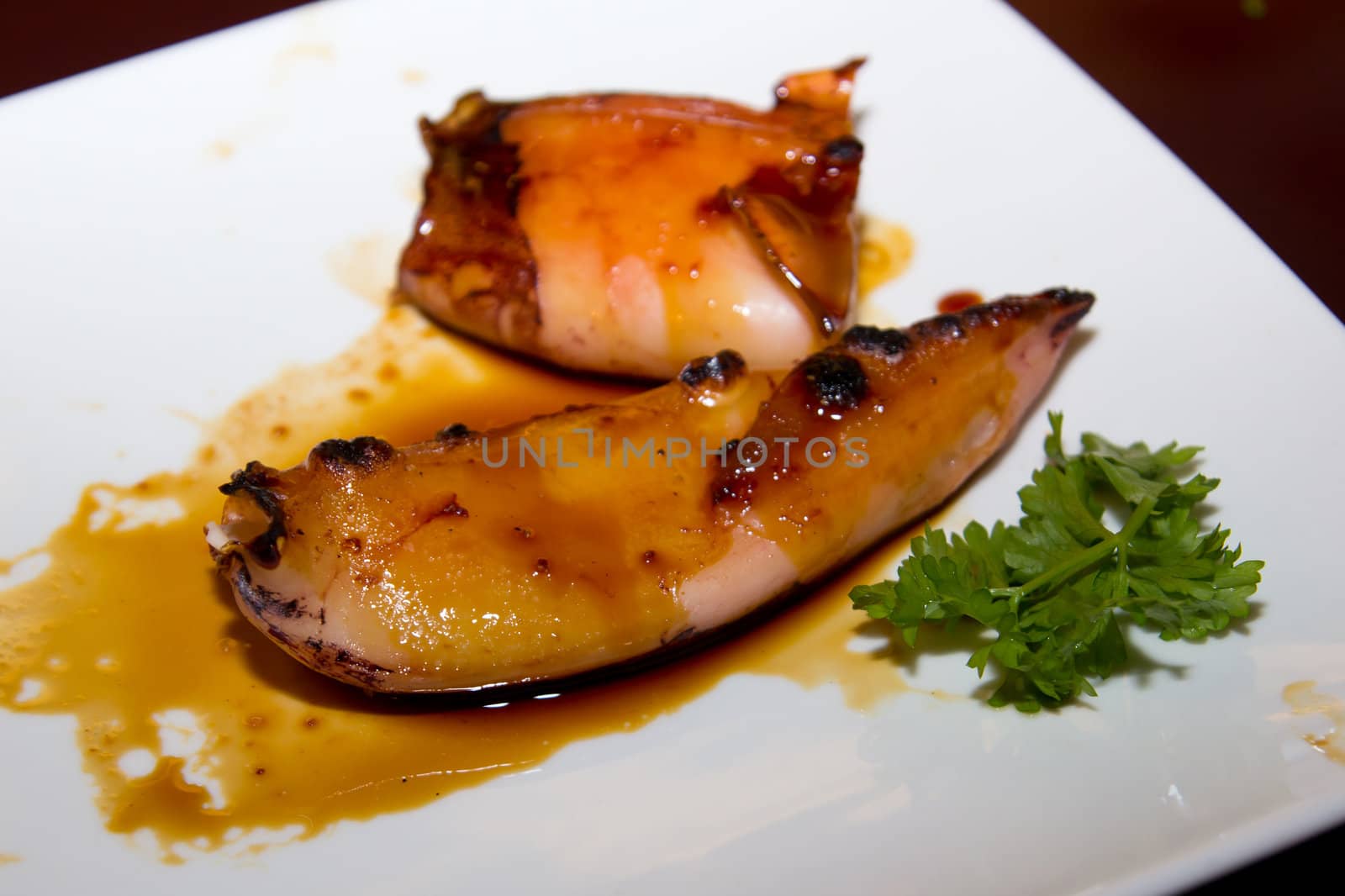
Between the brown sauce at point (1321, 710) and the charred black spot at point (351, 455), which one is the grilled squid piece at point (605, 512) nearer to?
the charred black spot at point (351, 455)

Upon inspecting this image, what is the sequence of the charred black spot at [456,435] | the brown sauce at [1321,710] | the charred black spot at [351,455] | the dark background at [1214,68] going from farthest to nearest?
the dark background at [1214,68] < the charred black spot at [456,435] < the charred black spot at [351,455] < the brown sauce at [1321,710]

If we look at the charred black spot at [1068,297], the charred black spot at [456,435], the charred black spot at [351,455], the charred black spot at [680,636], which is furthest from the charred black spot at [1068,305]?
the charred black spot at [351,455]

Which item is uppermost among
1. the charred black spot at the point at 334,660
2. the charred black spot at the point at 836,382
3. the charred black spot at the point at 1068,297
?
the charred black spot at the point at 1068,297

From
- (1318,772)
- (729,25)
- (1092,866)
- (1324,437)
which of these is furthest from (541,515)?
(729,25)

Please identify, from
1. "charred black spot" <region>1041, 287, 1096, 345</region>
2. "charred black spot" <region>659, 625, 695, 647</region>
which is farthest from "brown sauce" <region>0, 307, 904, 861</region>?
"charred black spot" <region>1041, 287, 1096, 345</region>

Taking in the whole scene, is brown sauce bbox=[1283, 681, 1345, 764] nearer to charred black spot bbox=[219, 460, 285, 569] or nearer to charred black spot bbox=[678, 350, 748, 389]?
charred black spot bbox=[678, 350, 748, 389]

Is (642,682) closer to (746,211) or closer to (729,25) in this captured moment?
(746,211)

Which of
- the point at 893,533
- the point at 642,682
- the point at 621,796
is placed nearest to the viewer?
the point at 621,796
